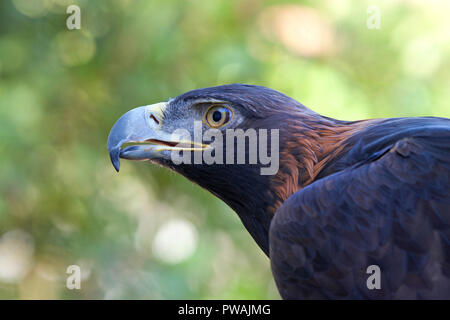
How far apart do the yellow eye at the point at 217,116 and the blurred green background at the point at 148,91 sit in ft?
9.67

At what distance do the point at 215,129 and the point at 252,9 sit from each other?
3876mm

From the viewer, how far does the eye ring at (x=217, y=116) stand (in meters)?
2.57

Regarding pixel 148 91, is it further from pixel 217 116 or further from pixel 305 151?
pixel 305 151

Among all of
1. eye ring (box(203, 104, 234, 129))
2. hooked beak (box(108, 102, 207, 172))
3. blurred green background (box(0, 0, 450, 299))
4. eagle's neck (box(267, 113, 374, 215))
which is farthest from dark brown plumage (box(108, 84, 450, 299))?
blurred green background (box(0, 0, 450, 299))

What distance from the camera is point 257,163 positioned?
251cm

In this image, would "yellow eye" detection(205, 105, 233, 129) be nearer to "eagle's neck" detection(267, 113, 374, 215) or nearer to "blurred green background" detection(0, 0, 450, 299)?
"eagle's neck" detection(267, 113, 374, 215)

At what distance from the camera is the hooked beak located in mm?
2525

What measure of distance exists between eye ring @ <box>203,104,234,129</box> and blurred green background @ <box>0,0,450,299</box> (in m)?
2.95

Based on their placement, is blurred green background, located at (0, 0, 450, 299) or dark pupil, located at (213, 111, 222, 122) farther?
blurred green background, located at (0, 0, 450, 299)

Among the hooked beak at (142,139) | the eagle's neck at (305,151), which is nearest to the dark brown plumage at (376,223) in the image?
the eagle's neck at (305,151)

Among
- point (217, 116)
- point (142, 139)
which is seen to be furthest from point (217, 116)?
point (142, 139)

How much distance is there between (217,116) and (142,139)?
340mm

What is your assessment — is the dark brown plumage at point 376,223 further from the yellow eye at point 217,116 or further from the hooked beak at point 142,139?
the hooked beak at point 142,139
